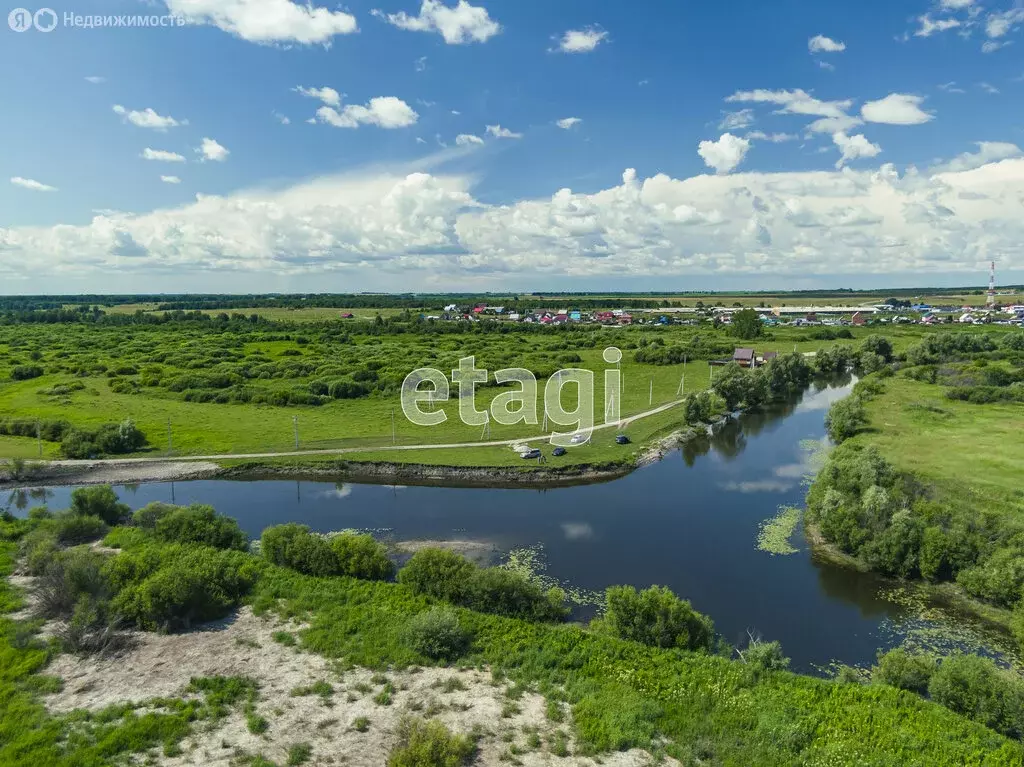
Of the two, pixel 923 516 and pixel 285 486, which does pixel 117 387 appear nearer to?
pixel 285 486

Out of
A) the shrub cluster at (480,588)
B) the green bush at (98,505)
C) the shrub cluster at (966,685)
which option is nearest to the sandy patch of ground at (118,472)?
the green bush at (98,505)

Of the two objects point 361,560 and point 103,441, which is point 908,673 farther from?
point 103,441

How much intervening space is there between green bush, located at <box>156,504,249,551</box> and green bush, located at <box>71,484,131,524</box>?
204 inches

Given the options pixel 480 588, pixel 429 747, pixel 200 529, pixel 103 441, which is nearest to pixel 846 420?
pixel 480 588

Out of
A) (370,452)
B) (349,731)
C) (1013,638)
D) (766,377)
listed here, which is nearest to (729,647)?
(1013,638)

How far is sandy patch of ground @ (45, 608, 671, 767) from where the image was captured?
15219 millimetres

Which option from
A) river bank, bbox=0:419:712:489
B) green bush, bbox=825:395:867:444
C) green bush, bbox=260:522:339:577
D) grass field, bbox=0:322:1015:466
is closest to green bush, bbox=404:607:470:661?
green bush, bbox=260:522:339:577

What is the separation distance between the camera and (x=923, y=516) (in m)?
27.8

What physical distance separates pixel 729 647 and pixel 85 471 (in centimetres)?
4520

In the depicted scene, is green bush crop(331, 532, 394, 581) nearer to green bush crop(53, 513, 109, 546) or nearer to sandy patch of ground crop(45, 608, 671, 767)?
sandy patch of ground crop(45, 608, 671, 767)

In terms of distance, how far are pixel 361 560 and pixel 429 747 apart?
462 inches

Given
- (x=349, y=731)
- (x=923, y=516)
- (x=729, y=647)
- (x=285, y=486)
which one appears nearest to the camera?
(x=349, y=731)

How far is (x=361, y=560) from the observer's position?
25.4 metres

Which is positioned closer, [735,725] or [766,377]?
[735,725]
